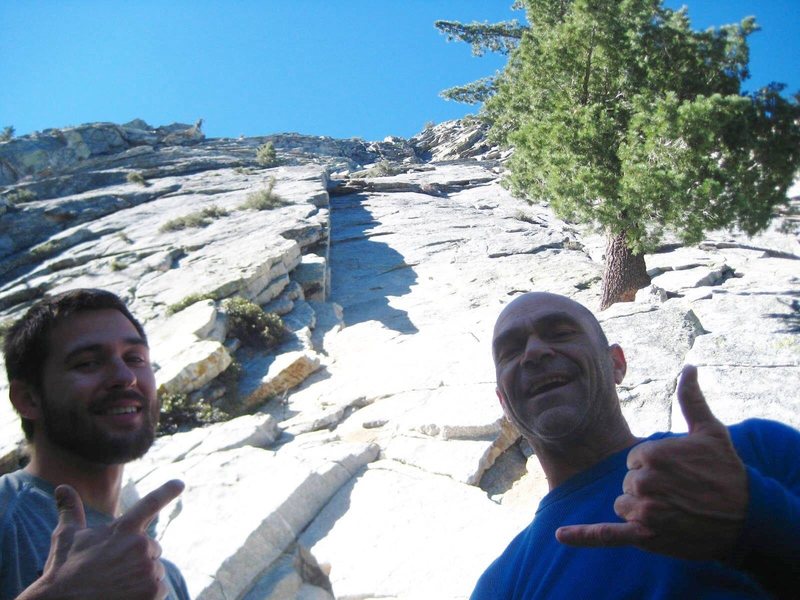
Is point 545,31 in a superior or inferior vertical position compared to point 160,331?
superior

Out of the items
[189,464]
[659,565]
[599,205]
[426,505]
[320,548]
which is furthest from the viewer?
[599,205]

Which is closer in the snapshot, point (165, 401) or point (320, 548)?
point (320, 548)

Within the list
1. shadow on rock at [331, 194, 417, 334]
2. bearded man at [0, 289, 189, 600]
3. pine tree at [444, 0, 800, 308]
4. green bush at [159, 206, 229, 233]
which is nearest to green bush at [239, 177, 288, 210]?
green bush at [159, 206, 229, 233]

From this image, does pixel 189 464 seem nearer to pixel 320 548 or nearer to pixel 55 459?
pixel 320 548

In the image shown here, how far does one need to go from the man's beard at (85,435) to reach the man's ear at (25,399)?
0.07 meters

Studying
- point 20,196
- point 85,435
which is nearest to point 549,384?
point 85,435

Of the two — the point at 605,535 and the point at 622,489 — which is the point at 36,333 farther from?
the point at 622,489

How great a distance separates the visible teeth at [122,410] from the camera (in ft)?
7.41

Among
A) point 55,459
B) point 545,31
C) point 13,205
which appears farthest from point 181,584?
point 13,205

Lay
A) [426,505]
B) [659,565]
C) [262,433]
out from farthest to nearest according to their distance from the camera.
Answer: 1. [262,433]
2. [426,505]
3. [659,565]

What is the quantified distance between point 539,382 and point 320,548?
138 inches

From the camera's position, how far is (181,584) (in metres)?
2.43

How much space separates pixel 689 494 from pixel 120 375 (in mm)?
2110

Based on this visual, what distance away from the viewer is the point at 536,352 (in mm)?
2598
